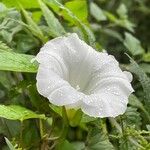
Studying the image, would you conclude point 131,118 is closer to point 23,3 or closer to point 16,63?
point 16,63

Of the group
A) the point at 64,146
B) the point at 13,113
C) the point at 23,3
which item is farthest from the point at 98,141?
the point at 23,3

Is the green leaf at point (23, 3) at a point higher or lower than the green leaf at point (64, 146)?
higher

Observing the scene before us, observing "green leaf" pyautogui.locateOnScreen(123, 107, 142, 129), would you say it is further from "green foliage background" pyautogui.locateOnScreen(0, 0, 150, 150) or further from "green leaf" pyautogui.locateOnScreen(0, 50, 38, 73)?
"green leaf" pyautogui.locateOnScreen(0, 50, 38, 73)

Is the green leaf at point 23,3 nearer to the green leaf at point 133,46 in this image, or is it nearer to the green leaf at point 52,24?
the green leaf at point 52,24

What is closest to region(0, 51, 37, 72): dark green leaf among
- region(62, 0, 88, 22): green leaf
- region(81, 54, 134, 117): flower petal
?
region(81, 54, 134, 117): flower petal

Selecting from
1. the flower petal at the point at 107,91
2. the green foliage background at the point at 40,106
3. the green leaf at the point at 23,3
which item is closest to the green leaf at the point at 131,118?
the green foliage background at the point at 40,106

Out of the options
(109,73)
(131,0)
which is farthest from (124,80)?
(131,0)

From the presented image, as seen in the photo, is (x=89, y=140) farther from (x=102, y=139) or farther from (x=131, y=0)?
(x=131, y=0)
